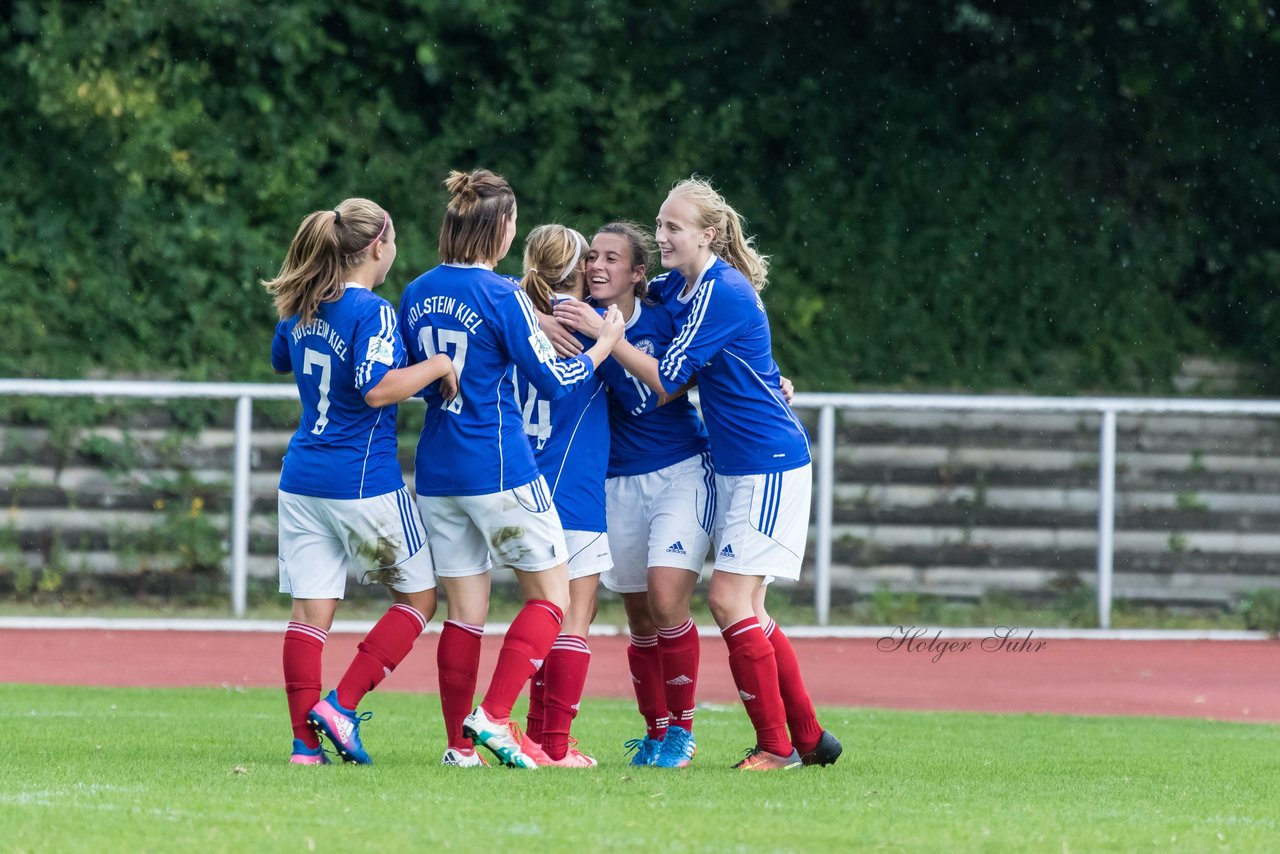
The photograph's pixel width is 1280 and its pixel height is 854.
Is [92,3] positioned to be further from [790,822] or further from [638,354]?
[790,822]

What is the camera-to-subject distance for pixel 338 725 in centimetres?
546

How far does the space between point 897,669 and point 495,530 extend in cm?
529

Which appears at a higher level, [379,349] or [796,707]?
[379,349]

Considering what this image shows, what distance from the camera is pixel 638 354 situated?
563 cm

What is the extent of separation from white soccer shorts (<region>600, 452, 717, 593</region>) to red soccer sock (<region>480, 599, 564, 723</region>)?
1.33 feet

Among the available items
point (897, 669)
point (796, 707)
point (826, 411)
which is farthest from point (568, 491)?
point (826, 411)

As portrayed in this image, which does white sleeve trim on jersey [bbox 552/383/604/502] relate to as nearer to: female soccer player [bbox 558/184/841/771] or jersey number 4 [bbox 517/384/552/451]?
jersey number 4 [bbox 517/384/552/451]

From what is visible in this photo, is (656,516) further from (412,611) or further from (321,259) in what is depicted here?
(321,259)

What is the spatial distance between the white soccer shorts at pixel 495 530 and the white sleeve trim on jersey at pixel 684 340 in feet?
1.82

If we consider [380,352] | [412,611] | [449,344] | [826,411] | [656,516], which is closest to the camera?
[380,352]

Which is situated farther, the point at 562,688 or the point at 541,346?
the point at 562,688

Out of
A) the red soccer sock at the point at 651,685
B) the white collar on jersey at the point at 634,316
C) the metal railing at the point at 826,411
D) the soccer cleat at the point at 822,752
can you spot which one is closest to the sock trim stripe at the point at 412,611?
the red soccer sock at the point at 651,685

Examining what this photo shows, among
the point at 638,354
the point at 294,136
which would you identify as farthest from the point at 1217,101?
the point at 638,354

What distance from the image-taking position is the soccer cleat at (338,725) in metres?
5.46
